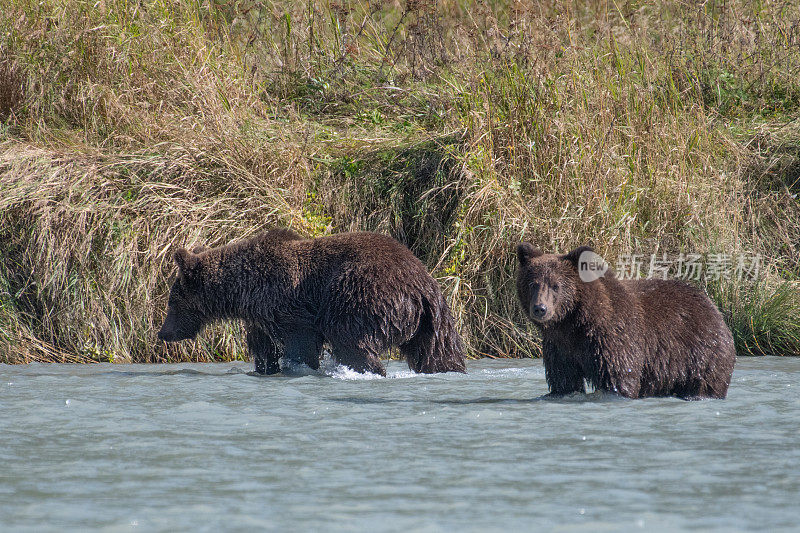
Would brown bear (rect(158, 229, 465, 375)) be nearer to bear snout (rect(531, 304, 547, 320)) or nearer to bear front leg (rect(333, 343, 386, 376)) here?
bear front leg (rect(333, 343, 386, 376))

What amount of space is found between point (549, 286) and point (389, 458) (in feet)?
6.62

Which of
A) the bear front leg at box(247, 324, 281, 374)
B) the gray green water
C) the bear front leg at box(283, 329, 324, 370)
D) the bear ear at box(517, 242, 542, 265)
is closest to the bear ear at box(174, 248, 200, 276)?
the bear front leg at box(247, 324, 281, 374)

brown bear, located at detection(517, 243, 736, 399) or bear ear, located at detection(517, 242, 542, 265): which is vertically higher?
bear ear, located at detection(517, 242, 542, 265)

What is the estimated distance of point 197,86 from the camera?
1059cm

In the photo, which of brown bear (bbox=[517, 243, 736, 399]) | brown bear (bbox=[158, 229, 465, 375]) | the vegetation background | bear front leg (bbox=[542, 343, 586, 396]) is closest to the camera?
brown bear (bbox=[517, 243, 736, 399])

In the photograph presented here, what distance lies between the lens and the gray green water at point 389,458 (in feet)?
12.6

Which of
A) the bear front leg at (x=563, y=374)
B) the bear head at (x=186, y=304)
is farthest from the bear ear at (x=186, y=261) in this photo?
the bear front leg at (x=563, y=374)

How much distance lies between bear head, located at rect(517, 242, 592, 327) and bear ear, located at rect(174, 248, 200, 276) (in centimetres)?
301

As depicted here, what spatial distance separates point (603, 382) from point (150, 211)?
4.88 meters

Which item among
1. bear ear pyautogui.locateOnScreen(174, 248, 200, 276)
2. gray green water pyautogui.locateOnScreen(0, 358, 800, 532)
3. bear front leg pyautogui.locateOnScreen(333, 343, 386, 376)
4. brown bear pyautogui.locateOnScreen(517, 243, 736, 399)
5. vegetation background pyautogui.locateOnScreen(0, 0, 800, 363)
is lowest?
gray green water pyautogui.locateOnScreen(0, 358, 800, 532)

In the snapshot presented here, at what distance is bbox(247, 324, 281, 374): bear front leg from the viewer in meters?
8.23

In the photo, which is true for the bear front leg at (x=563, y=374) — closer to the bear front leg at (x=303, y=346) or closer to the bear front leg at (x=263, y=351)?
the bear front leg at (x=303, y=346)

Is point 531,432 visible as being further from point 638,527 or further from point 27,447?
point 27,447

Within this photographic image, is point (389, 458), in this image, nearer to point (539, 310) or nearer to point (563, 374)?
point (539, 310)
